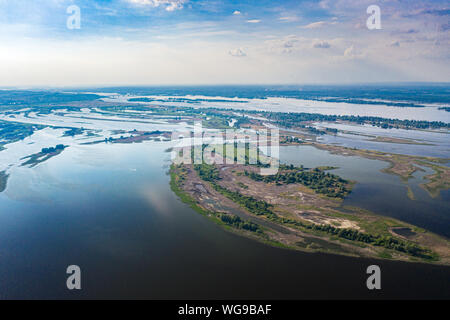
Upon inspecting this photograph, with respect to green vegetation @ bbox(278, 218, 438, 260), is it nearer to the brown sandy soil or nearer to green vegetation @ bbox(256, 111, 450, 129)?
the brown sandy soil

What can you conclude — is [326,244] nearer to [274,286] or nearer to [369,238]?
[369,238]

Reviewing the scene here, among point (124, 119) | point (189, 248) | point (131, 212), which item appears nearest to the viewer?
point (189, 248)

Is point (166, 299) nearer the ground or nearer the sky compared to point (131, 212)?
nearer the ground

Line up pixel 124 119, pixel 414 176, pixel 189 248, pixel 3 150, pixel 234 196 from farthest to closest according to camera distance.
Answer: pixel 124 119, pixel 3 150, pixel 414 176, pixel 234 196, pixel 189 248

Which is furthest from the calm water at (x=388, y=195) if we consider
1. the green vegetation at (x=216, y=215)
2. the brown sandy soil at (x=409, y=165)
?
the green vegetation at (x=216, y=215)

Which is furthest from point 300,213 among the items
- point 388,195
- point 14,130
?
point 14,130

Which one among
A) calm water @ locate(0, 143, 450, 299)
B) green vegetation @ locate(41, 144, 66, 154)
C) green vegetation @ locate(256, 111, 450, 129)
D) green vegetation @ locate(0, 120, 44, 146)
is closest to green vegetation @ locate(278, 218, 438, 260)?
calm water @ locate(0, 143, 450, 299)

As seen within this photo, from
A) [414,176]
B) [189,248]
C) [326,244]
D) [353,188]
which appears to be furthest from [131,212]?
[414,176]
